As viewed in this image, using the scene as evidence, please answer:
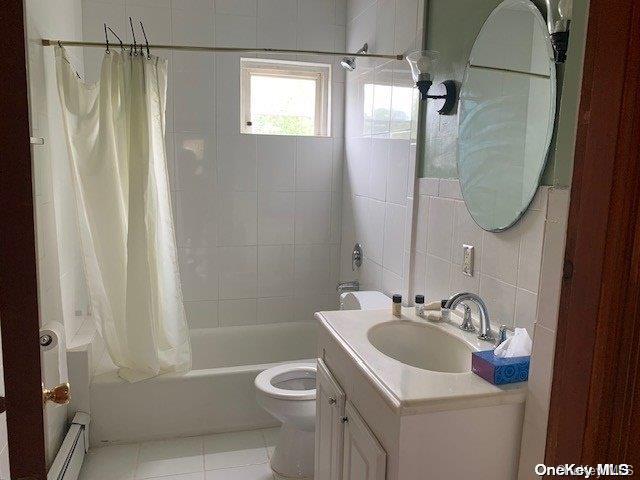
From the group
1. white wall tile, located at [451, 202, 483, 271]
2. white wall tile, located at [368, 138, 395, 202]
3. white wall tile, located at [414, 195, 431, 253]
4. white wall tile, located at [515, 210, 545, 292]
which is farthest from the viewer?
white wall tile, located at [368, 138, 395, 202]

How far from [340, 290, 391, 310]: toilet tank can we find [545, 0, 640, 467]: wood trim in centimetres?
170

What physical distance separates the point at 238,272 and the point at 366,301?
43.1 inches

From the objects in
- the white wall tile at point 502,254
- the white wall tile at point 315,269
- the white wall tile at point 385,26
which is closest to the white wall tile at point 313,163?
the white wall tile at point 315,269

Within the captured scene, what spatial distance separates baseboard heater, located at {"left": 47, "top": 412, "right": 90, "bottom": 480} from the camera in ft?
6.45

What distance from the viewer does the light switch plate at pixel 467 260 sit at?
5.90ft

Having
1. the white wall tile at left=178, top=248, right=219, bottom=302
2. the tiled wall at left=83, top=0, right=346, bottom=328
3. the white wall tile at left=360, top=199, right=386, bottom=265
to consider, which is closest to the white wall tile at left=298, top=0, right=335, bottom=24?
the tiled wall at left=83, top=0, right=346, bottom=328

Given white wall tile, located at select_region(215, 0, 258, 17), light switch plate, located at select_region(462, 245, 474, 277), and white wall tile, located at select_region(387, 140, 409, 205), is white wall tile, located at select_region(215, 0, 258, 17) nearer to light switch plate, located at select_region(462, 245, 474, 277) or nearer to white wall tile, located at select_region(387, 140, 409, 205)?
white wall tile, located at select_region(387, 140, 409, 205)

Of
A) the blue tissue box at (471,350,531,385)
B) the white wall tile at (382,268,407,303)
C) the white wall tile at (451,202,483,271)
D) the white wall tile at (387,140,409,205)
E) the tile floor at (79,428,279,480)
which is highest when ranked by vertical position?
the white wall tile at (387,140,409,205)

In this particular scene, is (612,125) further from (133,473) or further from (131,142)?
(133,473)

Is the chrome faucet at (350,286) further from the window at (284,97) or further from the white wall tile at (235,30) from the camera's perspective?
the white wall tile at (235,30)

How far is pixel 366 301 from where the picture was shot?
8.05ft

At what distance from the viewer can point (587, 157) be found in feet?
2.05

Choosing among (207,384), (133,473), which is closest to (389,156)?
(207,384)

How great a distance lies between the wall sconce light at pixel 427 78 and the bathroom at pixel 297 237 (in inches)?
0.4
